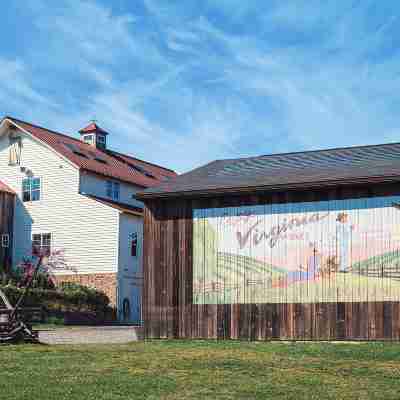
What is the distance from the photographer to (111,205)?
44250 millimetres

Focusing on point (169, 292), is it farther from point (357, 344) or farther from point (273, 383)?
point (273, 383)

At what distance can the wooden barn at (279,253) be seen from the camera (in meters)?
23.3

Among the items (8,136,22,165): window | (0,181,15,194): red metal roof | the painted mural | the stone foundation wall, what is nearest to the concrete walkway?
the painted mural

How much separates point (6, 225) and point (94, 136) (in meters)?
9.95

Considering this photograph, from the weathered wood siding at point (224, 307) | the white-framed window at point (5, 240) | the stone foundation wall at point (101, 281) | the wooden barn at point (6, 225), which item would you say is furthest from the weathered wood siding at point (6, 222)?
the weathered wood siding at point (224, 307)

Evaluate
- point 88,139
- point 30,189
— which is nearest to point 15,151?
point 30,189

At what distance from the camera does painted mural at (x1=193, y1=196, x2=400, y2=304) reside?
914 inches

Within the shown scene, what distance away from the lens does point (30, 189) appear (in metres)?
46.7

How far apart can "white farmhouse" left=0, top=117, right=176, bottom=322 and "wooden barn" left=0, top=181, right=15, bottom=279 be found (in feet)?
0.96

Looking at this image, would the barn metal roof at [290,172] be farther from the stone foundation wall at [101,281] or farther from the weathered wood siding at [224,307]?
the stone foundation wall at [101,281]

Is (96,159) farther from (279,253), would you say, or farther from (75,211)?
(279,253)

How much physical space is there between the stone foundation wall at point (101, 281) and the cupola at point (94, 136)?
11704 mm

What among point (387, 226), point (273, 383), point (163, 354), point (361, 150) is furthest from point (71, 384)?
point (361, 150)

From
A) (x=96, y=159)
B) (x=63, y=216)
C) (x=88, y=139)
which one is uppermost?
(x=88, y=139)
